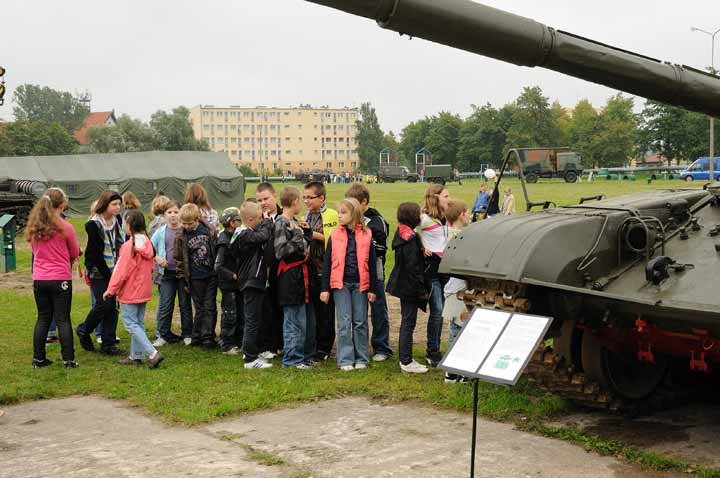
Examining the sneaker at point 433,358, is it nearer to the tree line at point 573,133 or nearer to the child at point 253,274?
the child at point 253,274

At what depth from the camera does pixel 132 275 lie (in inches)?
327

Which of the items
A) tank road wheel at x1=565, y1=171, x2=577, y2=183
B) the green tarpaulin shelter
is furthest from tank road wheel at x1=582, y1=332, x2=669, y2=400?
tank road wheel at x1=565, y1=171, x2=577, y2=183

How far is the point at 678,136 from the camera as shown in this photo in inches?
1683

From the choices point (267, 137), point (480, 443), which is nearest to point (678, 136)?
point (480, 443)

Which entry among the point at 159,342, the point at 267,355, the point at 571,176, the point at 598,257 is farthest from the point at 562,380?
the point at 571,176

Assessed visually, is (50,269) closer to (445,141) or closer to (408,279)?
(408,279)

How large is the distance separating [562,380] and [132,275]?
14.1ft

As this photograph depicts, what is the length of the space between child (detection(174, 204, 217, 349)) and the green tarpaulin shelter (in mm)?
20018

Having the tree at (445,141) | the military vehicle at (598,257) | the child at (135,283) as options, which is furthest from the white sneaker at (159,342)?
the tree at (445,141)

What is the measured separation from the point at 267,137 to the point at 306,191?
4775 inches

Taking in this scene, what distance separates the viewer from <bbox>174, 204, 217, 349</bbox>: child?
9.09m

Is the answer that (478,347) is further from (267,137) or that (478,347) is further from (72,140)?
(267,137)

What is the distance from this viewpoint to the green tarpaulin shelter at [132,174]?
29203 millimetres

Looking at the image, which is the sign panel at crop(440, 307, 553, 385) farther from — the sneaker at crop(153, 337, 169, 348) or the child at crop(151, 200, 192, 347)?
the sneaker at crop(153, 337, 169, 348)
